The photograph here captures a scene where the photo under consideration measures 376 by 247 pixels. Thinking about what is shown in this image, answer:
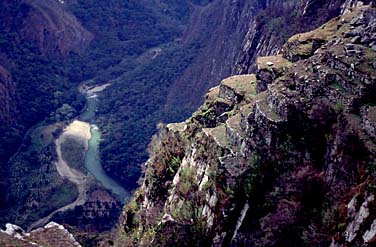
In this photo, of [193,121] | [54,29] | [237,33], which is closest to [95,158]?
[237,33]

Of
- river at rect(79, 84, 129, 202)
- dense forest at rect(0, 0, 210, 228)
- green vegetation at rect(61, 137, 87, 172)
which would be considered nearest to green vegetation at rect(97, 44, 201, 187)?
dense forest at rect(0, 0, 210, 228)

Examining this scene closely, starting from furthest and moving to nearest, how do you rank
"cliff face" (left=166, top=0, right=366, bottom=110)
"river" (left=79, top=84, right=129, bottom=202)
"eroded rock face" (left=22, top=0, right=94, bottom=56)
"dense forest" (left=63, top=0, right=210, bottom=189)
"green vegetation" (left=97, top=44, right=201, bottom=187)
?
"eroded rock face" (left=22, top=0, right=94, bottom=56)
"dense forest" (left=63, top=0, right=210, bottom=189)
"green vegetation" (left=97, top=44, right=201, bottom=187)
"river" (left=79, top=84, right=129, bottom=202)
"cliff face" (left=166, top=0, right=366, bottom=110)

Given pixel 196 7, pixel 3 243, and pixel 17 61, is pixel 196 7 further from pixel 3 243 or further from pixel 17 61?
pixel 3 243

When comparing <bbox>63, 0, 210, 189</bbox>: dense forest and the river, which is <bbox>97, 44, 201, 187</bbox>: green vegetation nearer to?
<bbox>63, 0, 210, 189</bbox>: dense forest

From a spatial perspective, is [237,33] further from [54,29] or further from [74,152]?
[54,29]

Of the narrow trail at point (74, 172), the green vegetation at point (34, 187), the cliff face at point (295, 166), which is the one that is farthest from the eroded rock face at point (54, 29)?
the cliff face at point (295, 166)

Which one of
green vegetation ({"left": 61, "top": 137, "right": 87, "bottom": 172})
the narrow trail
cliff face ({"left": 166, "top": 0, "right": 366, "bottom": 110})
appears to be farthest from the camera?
green vegetation ({"left": 61, "top": 137, "right": 87, "bottom": 172})
